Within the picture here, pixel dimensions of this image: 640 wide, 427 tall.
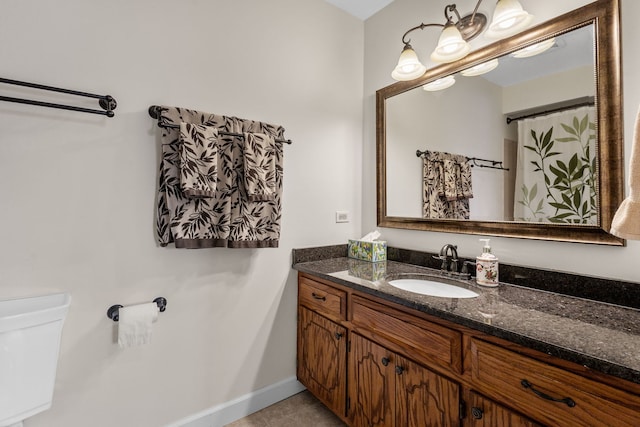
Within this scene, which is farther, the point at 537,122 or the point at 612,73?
the point at 537,122

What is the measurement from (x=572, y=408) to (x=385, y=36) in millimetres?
2207

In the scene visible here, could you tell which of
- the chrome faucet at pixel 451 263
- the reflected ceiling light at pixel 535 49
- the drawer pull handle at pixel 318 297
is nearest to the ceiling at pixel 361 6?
the reflected ceiling light at pixel 535 49

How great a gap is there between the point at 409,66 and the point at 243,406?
7.22 ft

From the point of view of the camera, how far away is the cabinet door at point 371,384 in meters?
1.30

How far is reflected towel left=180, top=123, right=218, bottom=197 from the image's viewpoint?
4.51 feet

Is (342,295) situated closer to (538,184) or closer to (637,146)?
(538,184)

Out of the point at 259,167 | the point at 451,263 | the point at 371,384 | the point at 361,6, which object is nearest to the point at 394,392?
the point at 371,384

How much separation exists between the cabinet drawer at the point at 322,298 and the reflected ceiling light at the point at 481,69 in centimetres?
136

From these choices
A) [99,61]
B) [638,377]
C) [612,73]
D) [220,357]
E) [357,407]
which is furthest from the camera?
[220,357]

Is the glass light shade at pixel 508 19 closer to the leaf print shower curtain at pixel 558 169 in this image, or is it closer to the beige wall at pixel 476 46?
the beige wall at pixel 476 46

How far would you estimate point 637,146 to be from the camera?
31.5 inches

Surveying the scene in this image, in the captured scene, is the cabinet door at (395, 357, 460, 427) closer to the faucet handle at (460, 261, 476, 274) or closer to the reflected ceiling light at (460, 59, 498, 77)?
the faucet handle at (460, 261, 476, 274)

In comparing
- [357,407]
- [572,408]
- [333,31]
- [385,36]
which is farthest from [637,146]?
[333,31]

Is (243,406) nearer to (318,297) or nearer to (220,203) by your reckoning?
(318,297)
